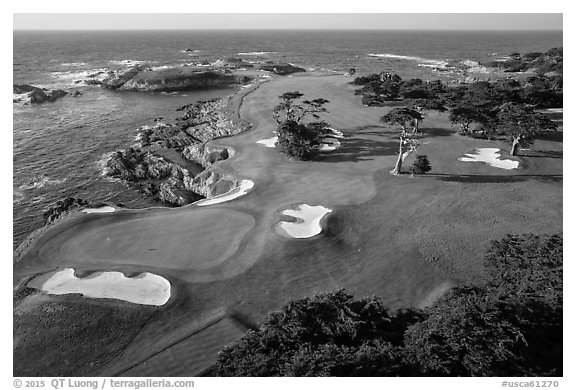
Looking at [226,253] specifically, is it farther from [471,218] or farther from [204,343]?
[471,218]

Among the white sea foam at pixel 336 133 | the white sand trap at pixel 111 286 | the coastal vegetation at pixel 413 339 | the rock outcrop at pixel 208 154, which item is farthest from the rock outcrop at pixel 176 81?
the coastal vegetation at pixel 413 339

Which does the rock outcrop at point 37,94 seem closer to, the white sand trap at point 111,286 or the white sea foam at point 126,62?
the white sea foam at point 126,62

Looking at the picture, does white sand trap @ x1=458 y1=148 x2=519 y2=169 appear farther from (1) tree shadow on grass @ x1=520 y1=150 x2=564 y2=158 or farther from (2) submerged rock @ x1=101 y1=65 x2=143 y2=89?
(2) submerged rock @ x1=101 y1=65 x2=143 y2=89

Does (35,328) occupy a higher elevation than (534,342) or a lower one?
lower

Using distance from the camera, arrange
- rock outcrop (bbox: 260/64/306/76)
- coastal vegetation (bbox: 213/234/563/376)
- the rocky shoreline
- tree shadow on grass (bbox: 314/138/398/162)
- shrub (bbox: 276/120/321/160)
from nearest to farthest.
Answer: coastal vegetation (bbox: 213/234/563/376) → the rocky shoreline → shrub (bbox: 276/120/321/160) → tree shadow on grass (bbox: 314/138/398/162) → rock outcrop (bbox: 260/64/306/76)

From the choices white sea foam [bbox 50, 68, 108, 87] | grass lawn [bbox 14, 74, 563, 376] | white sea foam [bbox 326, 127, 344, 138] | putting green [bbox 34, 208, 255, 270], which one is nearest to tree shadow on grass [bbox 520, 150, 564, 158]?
grass lawn [bbox 14, 74, 563, 376]

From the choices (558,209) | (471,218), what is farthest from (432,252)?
(558,209)
